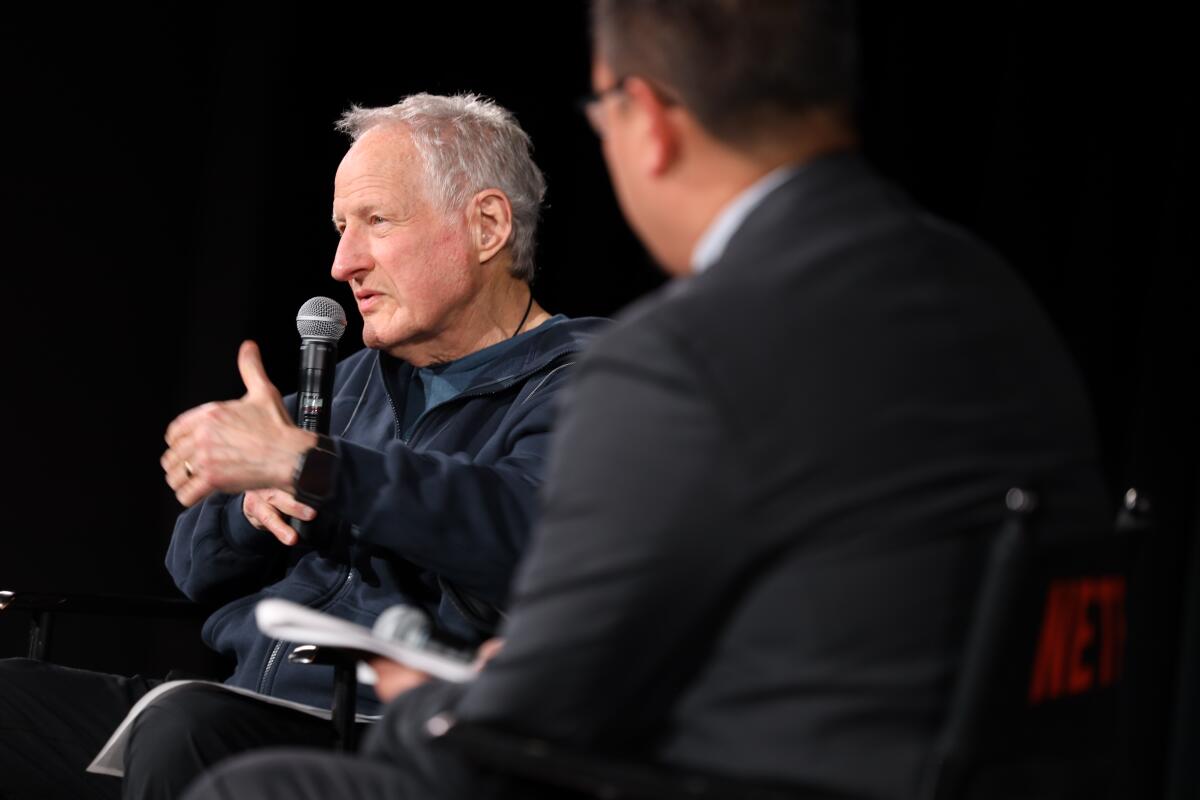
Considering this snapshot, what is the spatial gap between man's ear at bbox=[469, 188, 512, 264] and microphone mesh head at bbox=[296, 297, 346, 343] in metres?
0.34

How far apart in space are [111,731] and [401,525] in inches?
25.8

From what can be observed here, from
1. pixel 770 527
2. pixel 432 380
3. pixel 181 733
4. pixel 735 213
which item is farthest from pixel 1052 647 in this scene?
pixel 432 380

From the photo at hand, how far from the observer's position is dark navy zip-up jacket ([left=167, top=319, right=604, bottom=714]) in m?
1.74

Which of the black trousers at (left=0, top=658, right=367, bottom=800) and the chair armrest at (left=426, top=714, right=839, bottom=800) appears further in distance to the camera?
the black trousers at (left=0, top=658, right=367, bottom=800)

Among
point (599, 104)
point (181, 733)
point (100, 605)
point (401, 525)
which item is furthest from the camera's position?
point (100, 605)

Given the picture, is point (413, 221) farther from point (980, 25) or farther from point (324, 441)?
point (980, 25)

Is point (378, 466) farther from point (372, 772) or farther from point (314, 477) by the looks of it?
point (372, 772)

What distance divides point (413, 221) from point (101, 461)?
1.61 m

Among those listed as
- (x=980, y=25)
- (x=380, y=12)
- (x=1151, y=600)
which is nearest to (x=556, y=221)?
(x=380, y=12)

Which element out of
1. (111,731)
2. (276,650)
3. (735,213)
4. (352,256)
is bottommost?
(111,731)

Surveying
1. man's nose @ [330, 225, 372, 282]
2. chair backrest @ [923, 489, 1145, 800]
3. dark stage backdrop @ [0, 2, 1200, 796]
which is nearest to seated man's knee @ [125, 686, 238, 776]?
man's nose @ [330, 225, 372, 282]

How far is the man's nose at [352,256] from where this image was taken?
2223 millimetres

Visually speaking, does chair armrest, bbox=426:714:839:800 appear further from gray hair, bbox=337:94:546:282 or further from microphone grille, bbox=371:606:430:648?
gray hair, bbox=337:94:546:282

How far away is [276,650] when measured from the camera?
2.02 meters
